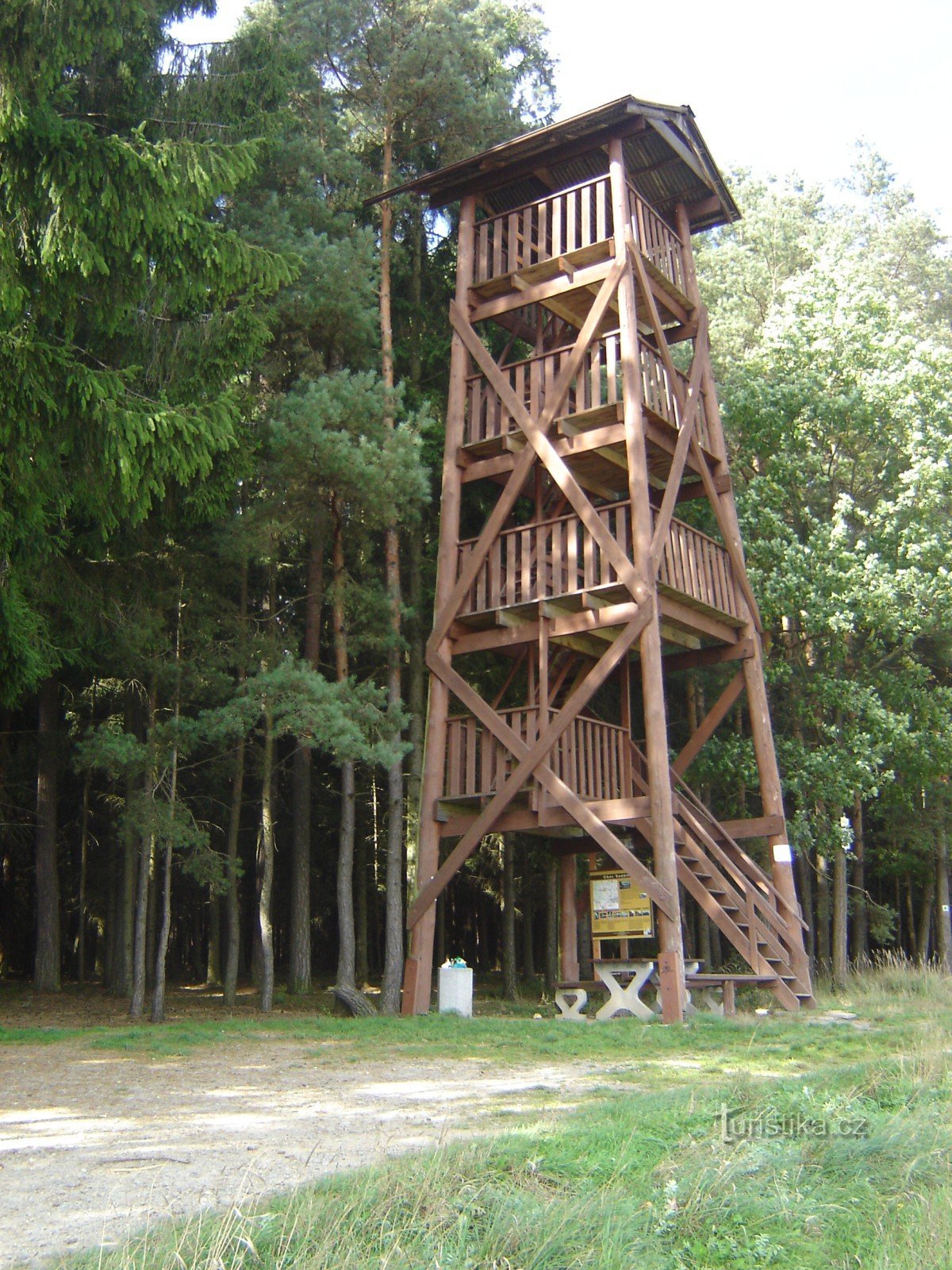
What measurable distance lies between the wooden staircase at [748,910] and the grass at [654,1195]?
4990 mm

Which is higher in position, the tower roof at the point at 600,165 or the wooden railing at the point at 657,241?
the tower roof at the point at 600,165

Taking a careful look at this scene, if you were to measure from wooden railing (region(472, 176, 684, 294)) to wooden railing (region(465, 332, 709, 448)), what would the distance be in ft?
4.36

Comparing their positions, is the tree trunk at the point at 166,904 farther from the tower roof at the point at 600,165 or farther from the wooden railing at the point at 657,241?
the wooden railing at the point at 657,241

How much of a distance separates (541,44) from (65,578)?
15270 millimetres

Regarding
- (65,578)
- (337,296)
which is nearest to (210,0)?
(337,296)

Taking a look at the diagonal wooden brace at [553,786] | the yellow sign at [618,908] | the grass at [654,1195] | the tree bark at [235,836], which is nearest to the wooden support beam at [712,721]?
the yellow sign at [618,908]

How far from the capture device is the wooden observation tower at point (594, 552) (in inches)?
540

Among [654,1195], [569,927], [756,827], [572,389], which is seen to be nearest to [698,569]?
[572,389]

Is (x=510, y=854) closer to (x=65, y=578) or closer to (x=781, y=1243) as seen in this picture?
(x=65, y=578)

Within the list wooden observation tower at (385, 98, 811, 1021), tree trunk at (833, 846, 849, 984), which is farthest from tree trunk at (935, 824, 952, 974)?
wooden observation tower at (385, 98, 811, 1021)

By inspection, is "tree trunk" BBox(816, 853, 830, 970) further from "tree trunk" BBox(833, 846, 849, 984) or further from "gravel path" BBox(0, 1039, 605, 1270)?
"gravel path" BBox(0, 1039, 605, 1270)

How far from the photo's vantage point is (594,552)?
1420cm

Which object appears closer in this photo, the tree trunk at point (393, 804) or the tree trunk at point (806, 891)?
the tree trunk at point (393, 804)

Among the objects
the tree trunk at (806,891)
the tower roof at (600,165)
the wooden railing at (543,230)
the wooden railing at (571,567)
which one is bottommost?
the tree trunk at (806,891)
